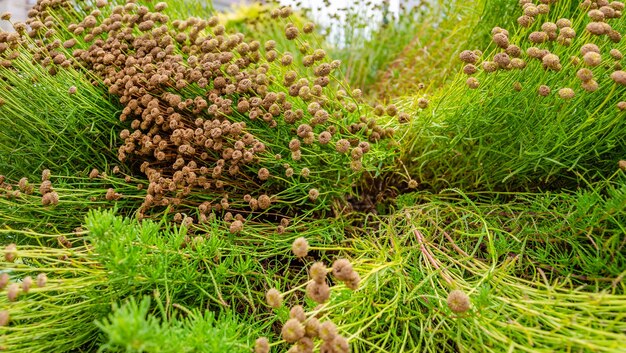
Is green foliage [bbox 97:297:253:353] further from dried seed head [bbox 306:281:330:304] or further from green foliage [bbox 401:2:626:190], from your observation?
green foliage [bbox 401:2:626:190]

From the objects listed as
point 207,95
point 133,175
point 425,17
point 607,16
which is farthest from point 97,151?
point 425,17

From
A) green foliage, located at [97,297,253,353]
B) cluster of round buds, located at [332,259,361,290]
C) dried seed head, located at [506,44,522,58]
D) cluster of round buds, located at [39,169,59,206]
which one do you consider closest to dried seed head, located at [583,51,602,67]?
dried seed head, located at [506,44,522,58]

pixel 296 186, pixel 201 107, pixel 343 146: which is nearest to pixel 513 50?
pixel 343 146

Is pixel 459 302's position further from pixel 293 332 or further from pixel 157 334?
pixel 157 334

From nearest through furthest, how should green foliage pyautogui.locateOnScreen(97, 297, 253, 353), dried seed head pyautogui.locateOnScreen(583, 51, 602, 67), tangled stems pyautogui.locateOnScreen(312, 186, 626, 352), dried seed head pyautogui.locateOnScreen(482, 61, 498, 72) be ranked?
green foliage pyautogui.locateOnScreen(97, 297, 253, 353) < tangled stems pyautogui.locateOnScreen(312, 186, 626, 352) < dried seed head pyautogui.locateOnScreen(583, 51, 602, 67) < dried seed head pyautogui.locateOnScreen(482, 61, 498, 72)

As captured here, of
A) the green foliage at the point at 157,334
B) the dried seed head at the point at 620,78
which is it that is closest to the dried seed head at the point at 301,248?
the green foliage at the point at 157,334

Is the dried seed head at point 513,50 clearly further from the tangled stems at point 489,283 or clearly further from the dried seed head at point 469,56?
the tangled stems at point 489,283

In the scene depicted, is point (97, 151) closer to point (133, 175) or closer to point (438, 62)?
point (133, 175)

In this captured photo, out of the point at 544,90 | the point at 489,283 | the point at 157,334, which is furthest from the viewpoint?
the point at 544,90

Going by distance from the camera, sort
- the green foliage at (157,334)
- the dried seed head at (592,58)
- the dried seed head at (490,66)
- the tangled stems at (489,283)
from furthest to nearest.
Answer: the dried seed head at (490,66)
the dried seed head at (592,58)
the tangled stems at (489,283)
the green foliage at (157,334)
